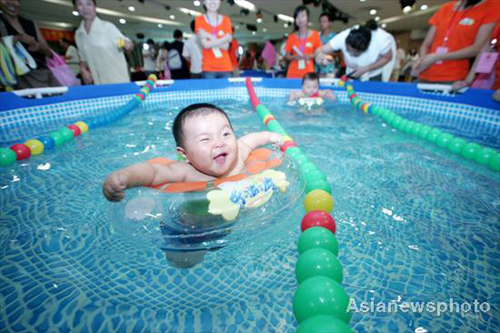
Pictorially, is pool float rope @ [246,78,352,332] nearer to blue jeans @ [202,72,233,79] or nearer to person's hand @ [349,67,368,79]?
person's hand @ [349,67,368,79]

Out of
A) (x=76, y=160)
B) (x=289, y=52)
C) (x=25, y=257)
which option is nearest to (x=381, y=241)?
(x=25, y=257)

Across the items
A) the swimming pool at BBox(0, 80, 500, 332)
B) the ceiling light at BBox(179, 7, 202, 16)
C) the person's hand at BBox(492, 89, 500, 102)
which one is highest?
the ceiling light at BBox(179, 7, 202, 16)

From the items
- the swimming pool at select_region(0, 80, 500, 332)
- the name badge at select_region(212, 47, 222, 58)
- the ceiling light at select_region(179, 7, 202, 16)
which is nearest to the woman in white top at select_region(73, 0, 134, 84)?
the name badge at select_region(212, 47, 222, 58)

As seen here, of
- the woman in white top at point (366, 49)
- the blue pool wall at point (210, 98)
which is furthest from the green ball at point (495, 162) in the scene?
the woman in white top at point (366, 49)

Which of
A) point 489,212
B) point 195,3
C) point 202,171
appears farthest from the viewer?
point 195,3

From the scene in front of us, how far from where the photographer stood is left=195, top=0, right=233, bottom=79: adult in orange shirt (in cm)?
495

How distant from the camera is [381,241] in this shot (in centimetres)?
166

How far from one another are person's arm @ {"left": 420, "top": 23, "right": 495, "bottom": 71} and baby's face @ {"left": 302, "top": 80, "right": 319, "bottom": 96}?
6.09 ft

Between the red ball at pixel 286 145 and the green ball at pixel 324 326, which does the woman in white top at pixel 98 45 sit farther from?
the green ball at pixel 324 326

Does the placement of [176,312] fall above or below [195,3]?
below

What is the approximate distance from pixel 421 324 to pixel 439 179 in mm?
1740

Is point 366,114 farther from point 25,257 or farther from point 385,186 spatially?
point 25,257

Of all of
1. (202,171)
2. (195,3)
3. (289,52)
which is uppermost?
(195,3)

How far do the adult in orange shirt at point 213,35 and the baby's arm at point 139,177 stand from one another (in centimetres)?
402
